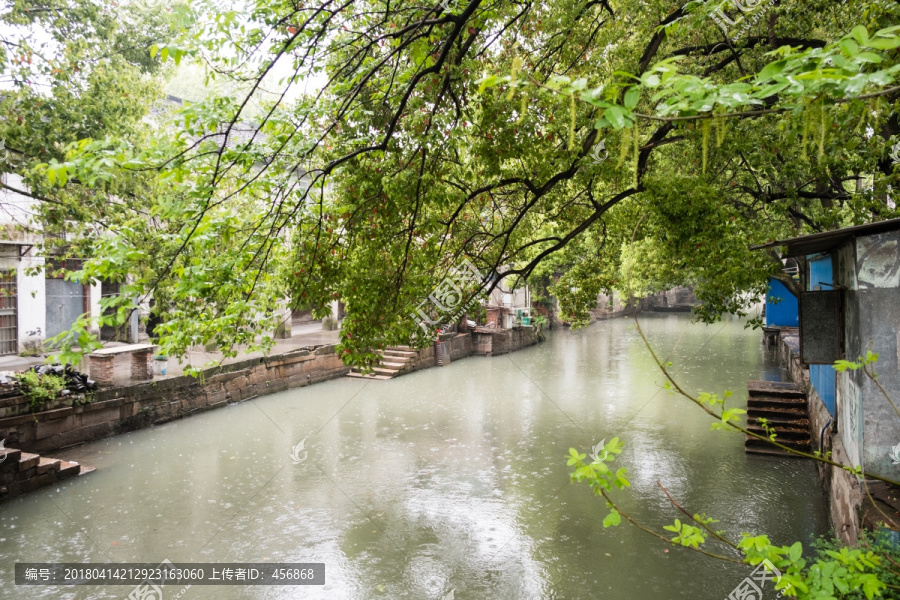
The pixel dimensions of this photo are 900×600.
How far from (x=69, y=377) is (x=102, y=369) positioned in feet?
2.45

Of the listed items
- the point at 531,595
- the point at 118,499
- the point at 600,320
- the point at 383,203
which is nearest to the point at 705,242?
the point at 383,203

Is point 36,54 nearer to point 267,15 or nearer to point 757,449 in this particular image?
point 267,15

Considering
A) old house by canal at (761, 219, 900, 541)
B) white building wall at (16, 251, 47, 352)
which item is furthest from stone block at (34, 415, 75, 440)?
old house by canal at (761, 219, 900, 541)

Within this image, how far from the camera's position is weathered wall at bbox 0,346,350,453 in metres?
9.67

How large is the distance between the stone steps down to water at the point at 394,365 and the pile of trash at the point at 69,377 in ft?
23.4

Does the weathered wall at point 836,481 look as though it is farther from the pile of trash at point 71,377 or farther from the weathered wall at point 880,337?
the pile of trash at point 71,377

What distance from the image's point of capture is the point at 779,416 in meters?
10.0

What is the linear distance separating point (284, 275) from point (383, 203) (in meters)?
1.21

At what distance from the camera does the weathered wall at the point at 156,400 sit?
967 centimetres

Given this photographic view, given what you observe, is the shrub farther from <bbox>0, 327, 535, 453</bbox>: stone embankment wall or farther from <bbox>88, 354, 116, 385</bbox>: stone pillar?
<bbox>88, 354, 116, 385</bbox>: stone pillar

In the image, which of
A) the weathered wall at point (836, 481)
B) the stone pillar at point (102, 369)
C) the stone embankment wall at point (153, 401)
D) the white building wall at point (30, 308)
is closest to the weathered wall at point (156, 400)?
the stone embankment wall at point (153, 401)

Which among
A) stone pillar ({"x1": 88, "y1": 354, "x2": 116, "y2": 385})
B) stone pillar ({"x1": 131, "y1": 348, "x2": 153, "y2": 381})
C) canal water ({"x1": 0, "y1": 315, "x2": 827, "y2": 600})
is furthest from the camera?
stone pillar ({"x1": 131, "y1": 348, "x2": 153, "y2": 381})

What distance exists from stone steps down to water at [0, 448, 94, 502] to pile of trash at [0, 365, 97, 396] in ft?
5.74

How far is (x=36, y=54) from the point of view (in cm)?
834
